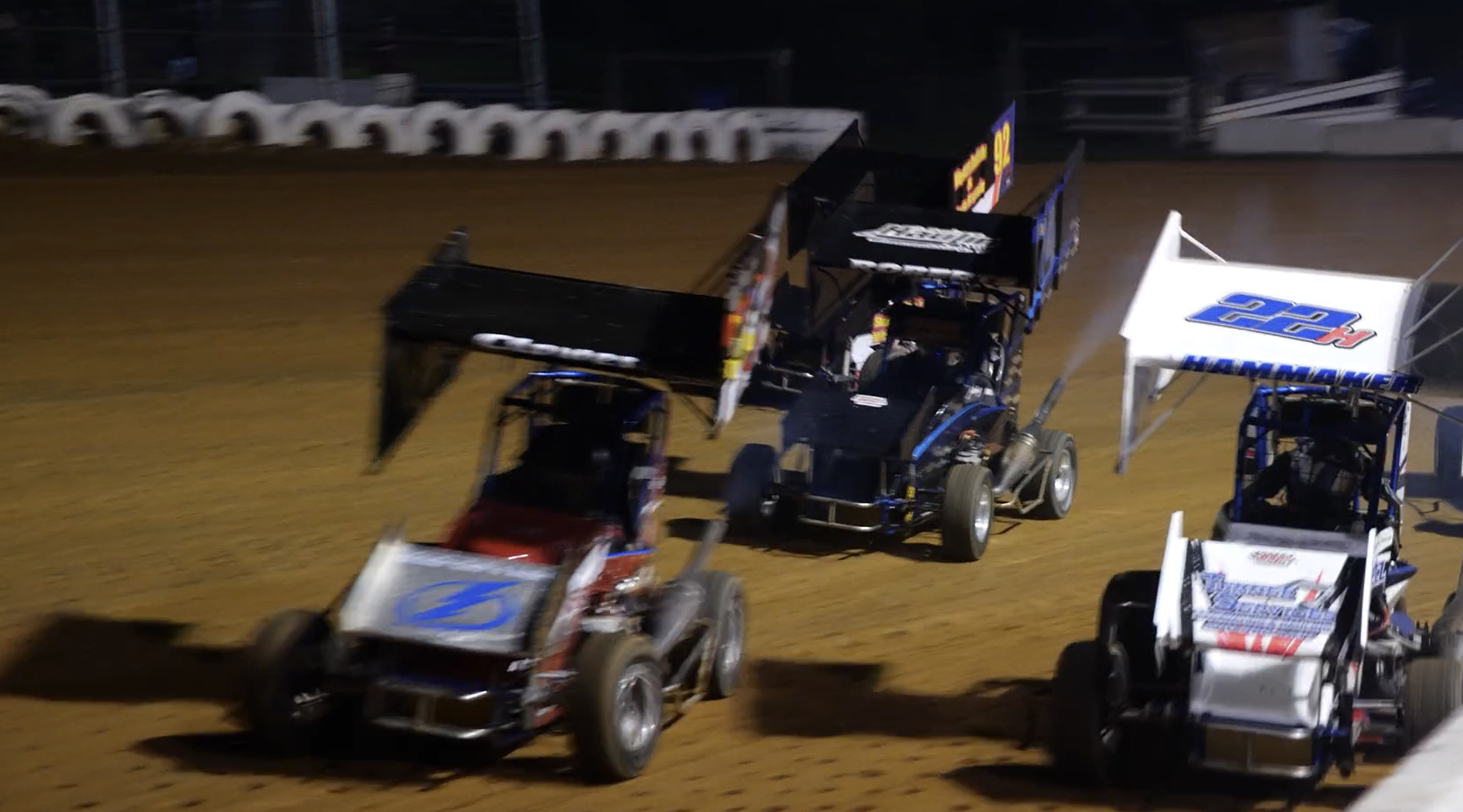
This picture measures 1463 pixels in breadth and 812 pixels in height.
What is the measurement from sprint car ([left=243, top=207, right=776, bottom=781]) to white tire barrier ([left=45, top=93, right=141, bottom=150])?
15840mm

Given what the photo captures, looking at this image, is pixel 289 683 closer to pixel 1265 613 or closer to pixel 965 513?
pixel 1265 613

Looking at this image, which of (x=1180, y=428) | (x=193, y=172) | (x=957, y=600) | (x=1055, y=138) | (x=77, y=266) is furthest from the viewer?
(x=1055, y=138)

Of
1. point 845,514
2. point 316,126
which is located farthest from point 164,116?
point 845,514

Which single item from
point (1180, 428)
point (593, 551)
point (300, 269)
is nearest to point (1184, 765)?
point (593, 551)

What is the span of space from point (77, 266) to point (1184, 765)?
13569mm

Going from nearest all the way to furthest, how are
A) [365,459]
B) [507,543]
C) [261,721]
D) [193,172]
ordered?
[261,721] < [507,543] < [365,459] < [193,172]

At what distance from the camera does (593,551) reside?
727cm

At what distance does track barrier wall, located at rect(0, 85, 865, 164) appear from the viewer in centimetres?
2245

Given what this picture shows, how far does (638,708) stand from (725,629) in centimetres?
109

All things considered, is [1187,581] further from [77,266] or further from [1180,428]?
[77,266]

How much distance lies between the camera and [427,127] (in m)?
24.6

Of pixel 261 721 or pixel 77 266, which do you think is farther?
pixel 77 266

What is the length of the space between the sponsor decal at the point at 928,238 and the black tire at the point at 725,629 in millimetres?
4005

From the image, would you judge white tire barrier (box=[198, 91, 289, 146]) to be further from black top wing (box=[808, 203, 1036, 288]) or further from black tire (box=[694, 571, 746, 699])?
black tire (box=[694, 571, 746, 699])
